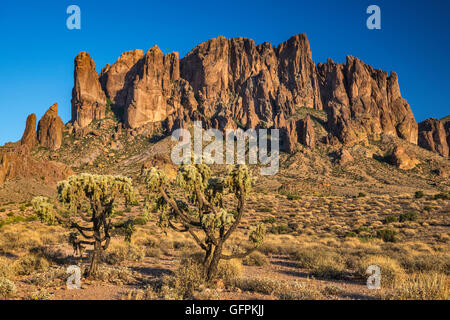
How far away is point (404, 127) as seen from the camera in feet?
429

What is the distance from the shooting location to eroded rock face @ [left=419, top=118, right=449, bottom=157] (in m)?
136

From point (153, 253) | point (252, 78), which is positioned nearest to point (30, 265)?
point (153, 253)

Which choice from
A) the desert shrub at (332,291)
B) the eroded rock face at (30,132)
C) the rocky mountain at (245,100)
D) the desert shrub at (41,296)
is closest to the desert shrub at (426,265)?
the desert shrub at (332,291)

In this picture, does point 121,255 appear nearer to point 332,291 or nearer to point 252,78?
point 332,291

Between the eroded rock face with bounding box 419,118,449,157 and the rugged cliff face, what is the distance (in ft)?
27.9

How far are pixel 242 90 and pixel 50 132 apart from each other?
3604 inches

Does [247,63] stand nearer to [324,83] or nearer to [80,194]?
[324,83]

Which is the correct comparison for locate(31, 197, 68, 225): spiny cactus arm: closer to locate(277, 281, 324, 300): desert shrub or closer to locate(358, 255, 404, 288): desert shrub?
locate(277, 281, 324, 300): desert shrub

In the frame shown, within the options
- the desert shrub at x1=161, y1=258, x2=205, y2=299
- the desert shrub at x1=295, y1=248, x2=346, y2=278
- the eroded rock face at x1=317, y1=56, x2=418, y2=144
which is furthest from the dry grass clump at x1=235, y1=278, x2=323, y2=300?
the eroded rock face at x1=317, y1=56, x2=418, y2=144

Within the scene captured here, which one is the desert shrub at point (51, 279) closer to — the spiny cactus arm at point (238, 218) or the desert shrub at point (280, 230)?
the spiny cactus arm at point (238, 218)

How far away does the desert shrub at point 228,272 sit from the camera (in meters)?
9.74

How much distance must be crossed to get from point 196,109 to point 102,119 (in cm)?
4355

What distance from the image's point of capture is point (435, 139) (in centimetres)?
14075

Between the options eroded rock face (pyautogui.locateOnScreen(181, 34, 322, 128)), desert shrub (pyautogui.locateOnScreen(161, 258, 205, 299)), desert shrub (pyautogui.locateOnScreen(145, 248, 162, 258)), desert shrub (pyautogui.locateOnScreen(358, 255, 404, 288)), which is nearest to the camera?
desert shrub (pyautogui.locateOnScreen(161, 258, 205, 299))
